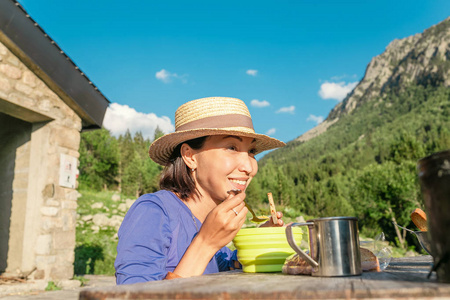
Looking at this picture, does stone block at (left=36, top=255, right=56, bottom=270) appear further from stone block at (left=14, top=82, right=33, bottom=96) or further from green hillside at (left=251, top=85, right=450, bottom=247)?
green hillside at (left=251, top=85, right=450, bottom=247)

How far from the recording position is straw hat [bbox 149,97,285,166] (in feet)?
7.23

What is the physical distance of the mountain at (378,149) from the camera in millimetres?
25656

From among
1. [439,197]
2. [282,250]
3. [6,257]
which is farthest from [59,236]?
[439,197]

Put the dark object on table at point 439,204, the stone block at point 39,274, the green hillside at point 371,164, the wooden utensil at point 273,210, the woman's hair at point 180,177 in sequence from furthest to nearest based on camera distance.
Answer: the green hillside at point 371,164
the stone block at point 39,274
the woman's hair at point 180,177
the wooden utensil at point 273,210
the dark object on table at point 439,204

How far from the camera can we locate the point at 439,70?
116062 millimetres

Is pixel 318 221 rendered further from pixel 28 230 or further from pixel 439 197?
pixel 28 230

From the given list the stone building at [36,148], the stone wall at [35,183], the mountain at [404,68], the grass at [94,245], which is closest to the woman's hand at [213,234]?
the stone building at [36,148]

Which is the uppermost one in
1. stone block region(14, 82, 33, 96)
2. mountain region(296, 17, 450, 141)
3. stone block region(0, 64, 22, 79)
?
mountain region(296, 17, 450, 141)

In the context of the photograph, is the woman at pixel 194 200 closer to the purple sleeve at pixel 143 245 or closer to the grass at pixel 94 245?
the purple sleeve at pixel 143 245

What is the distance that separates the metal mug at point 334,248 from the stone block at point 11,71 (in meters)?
5.93

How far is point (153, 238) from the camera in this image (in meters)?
1.66

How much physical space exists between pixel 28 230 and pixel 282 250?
582 cm

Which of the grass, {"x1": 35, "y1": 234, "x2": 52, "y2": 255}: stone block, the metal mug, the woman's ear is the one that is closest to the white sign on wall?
{"x1": 35, "y1": 234, "x2": 52, "y2": 255}: stone block

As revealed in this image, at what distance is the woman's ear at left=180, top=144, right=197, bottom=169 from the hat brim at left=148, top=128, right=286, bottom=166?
53mm
